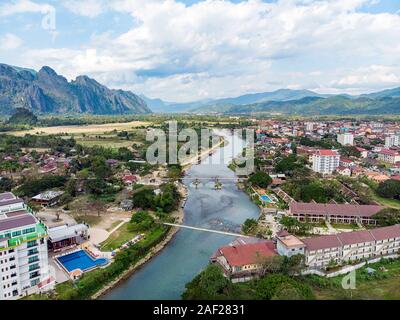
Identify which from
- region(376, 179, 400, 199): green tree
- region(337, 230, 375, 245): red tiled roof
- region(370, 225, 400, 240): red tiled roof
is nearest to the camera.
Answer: region(337, 230, 375, 245): red tiled roof

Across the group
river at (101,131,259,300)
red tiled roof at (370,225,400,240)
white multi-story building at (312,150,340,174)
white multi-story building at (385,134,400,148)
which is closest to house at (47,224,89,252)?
river at (101,131,259,300)

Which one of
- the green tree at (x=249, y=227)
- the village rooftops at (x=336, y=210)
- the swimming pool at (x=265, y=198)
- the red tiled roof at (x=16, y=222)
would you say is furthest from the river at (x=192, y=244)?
the red tiled roof at (x=16, y=222)

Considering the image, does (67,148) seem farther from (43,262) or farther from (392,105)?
(392,105)

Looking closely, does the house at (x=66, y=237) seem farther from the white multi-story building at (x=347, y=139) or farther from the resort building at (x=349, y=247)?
the white multi-story building at (x=347, y=139)

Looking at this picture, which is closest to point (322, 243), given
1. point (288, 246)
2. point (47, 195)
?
point (288, 246)

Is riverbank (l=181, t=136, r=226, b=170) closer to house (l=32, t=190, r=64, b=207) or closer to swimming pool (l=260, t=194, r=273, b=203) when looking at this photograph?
swimming pool (l=260, t=194, r=273, b=203)

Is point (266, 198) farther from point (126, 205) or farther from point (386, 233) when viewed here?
point (126, 205)
